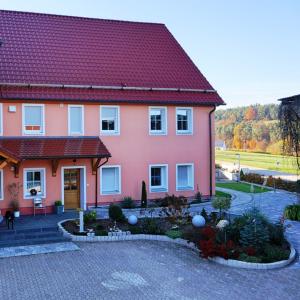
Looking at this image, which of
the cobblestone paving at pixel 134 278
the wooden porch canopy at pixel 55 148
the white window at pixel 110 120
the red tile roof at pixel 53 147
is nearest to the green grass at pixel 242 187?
the white window at pixel 110 120

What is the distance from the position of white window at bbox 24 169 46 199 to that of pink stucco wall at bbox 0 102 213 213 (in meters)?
0.22

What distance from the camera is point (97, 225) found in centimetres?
1762

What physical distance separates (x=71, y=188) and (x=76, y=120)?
3.40 metres

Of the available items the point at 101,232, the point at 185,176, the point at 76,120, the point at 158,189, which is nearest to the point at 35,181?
the point at 76,120

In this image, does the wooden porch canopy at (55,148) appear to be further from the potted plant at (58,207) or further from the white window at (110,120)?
the potted plant at (58,207)

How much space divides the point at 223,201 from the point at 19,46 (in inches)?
514

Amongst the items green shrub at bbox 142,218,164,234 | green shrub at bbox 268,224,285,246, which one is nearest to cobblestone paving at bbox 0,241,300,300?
green shrub at bbox 142,218,164,234

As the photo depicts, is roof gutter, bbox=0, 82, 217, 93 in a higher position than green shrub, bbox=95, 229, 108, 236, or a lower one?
higher

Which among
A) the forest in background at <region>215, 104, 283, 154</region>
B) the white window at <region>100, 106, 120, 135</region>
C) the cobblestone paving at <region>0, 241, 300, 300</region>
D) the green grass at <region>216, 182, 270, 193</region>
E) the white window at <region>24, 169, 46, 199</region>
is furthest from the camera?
the forest in background at <region>215, 104, 283, 154</region>

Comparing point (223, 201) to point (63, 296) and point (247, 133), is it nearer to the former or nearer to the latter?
point (63, 296)

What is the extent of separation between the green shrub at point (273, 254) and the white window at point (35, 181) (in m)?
11.2

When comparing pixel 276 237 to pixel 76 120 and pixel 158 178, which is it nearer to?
pixel 158 178

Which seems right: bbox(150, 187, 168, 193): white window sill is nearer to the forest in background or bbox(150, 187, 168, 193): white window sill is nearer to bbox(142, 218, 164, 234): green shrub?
bbox(142, 218, 164, 234): green shrub

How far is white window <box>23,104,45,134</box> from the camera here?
20.6 m
